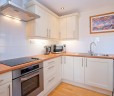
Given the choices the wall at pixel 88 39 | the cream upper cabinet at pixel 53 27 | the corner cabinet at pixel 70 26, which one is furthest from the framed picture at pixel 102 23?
the cream upper cabinet at pixel 53 27

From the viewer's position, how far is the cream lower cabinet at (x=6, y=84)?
110cm

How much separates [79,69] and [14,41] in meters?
1.76

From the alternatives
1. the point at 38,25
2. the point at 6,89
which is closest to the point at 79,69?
the point at 38,25

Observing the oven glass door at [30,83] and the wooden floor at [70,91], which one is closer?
the oven glass door at [30,83]

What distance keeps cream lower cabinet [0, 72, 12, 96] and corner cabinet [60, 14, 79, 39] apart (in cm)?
210

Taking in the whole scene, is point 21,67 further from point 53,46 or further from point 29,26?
point 53,46

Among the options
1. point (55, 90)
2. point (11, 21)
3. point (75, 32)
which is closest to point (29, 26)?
point (11, 21)

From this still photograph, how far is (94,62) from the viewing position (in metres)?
2.13

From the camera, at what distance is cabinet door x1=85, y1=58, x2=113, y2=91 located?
1.96m

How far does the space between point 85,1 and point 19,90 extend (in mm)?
2365

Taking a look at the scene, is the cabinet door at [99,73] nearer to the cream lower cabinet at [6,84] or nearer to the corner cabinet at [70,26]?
the corner cabinet at [70,26]

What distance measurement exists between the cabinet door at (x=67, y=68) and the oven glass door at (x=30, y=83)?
1.07 metres

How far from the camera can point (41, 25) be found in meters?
2.16

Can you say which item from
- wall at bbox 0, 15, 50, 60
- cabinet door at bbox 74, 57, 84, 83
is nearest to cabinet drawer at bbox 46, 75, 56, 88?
cabinet door at bbox 74, 57, 84, 83
